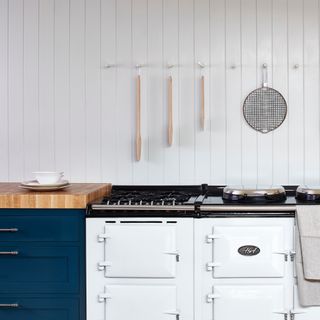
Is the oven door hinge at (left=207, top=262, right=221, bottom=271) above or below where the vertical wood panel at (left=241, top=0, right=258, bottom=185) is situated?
below

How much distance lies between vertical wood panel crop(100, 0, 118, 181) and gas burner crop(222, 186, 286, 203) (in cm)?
81

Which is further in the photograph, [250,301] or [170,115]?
[170,115]

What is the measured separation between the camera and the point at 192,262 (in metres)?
2.16

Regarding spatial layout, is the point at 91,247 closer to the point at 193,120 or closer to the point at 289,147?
the point at 193,120

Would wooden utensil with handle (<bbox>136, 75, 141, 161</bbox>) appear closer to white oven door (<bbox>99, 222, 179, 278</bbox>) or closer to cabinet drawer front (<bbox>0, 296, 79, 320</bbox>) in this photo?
white oven door (<bbox>99, 222, 179, 278</bbox>)

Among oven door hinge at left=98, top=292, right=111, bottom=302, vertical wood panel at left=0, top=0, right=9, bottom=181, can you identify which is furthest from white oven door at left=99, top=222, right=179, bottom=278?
vertical wood panel at left=0, top=0, right=9, bottom=181

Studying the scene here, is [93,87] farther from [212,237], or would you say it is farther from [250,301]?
[250,301]

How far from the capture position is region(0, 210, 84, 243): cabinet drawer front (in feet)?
7.20

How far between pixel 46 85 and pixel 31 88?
0.09 meters

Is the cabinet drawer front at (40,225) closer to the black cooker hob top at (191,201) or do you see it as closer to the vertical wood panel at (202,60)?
the black cooker hob top at (191,201)

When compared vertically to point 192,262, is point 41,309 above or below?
below

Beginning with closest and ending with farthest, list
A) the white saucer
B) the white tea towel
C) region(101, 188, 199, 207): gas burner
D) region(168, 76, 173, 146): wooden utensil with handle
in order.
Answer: the white tea towel < region(101, 188, 199, 207): gas burner < the white saucer < region(168, 76, 173, 146): wooden utensil with handle

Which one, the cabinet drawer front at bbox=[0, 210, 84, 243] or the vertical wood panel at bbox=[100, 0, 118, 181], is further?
the vertical wood panel at bbox=[100, 0, 118, 181]

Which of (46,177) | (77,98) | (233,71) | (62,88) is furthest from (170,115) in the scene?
(46,177)
